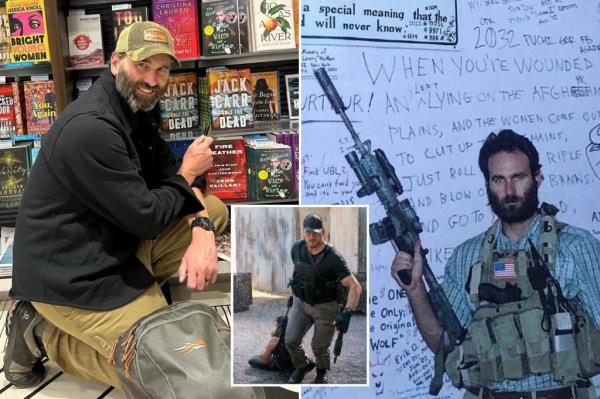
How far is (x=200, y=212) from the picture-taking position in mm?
2225

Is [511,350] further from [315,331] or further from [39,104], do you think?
[39,104]

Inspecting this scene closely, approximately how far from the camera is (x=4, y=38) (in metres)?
2.91

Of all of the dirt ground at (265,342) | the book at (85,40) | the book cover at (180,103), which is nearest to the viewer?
the dirt ground at (265,342)

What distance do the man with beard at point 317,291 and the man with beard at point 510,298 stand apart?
346 mm

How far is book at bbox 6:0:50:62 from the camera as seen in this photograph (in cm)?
283

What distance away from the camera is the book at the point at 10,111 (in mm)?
2963

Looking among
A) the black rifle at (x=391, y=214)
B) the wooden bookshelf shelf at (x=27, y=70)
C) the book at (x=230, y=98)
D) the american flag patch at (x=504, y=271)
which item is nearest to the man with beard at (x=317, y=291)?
the black rifle at (x=391, y=214)

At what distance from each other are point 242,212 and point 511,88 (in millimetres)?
827

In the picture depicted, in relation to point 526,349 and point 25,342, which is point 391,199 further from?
point 25,342

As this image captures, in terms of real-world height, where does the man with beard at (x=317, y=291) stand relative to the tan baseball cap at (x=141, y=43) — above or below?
below

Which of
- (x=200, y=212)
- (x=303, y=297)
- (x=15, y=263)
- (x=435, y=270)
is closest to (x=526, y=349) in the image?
(x=435, y=270)

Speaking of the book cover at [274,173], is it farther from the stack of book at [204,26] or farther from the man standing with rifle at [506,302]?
the man standing with rifle at [506,302]

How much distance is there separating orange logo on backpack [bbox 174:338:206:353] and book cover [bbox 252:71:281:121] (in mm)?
1675

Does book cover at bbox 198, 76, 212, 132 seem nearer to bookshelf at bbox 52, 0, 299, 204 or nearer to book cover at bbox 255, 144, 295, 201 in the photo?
bookshelf at bbox 52, 0, 299, 204
